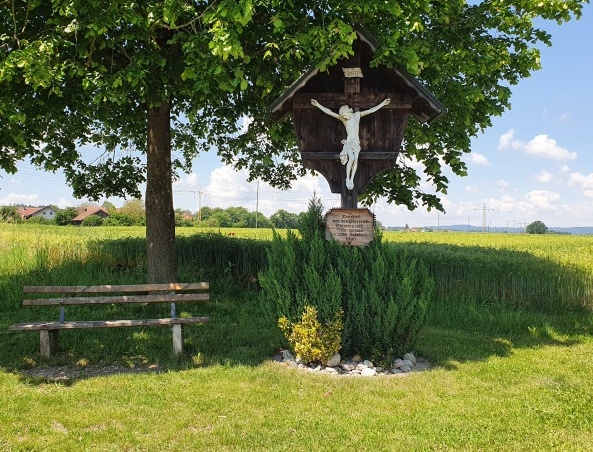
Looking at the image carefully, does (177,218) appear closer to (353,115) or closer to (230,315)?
(230,315)

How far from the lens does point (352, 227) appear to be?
688cm

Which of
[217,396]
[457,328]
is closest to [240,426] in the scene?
[217,396]

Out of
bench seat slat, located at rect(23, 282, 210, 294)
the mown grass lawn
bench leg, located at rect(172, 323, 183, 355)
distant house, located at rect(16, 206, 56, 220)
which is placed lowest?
the mown grass lawn

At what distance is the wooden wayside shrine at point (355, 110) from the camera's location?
7020 mm

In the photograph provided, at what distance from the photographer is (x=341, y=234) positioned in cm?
689

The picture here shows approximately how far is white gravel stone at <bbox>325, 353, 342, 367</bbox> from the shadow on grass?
99cm

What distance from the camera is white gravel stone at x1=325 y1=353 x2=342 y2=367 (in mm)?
6480

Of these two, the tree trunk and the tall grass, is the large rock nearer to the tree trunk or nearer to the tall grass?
the tall grass

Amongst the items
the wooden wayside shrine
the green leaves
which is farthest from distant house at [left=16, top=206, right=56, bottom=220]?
the wooden wayside shrine

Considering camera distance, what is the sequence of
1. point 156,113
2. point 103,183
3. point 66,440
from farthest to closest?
point 103,183 < point 156,113 < point 66,440

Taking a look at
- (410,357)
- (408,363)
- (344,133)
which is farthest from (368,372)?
(344,133)

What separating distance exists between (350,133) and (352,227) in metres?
1.34

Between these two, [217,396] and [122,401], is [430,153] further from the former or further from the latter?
[122,401]

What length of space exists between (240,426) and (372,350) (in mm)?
2414
